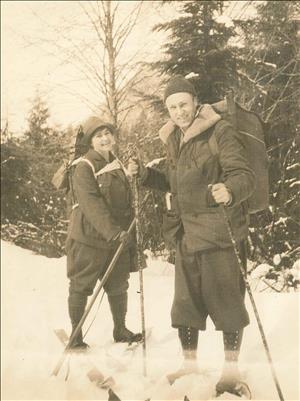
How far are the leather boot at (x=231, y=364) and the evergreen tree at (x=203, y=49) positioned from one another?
82 cm

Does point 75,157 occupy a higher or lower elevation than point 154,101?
lower

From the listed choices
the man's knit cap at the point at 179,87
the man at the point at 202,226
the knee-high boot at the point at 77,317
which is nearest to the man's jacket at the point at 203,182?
the man at the point at 202,226

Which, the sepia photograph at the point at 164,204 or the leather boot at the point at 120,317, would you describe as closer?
the sepia photograph at the point at 164,204

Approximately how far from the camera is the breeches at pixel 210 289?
1770mm

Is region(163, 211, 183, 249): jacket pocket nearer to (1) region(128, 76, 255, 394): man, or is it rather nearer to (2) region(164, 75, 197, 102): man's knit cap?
(1) region(128, 76, 255, 394): man

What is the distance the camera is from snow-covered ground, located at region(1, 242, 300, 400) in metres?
1.81

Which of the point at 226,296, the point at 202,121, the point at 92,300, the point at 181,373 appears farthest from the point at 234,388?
the point at 202,121

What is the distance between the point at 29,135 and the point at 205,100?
103 centimetres

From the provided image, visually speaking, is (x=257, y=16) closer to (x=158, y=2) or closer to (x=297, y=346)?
(x=158, y=2)

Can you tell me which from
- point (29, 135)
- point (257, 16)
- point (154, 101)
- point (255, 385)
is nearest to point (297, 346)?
point (255, 385)

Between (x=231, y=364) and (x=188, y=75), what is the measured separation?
3.30 ft

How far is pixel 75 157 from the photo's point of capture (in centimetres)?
214

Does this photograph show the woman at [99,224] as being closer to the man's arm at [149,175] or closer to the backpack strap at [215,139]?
the man's arm at [149,175]

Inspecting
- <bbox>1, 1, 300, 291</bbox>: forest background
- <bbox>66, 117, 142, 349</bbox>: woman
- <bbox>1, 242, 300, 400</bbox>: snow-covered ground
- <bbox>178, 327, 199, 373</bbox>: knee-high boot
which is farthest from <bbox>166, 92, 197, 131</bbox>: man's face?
<bbox>178, 327, 199, 373</bbox>: knee-high boot
